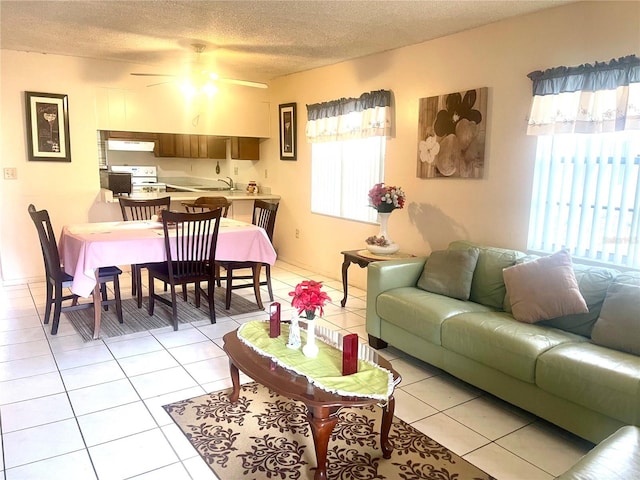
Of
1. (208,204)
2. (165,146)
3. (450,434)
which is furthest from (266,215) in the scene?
(450,434)

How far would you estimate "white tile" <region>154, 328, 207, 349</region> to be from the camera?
3.47 meters

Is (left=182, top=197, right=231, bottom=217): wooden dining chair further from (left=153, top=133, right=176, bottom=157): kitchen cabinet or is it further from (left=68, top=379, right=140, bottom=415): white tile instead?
(left=68, top=379, right=140, bottom=415): white tile

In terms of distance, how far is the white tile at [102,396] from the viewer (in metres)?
2.56

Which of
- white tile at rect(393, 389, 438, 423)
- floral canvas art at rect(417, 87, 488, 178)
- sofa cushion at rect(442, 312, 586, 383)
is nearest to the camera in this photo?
sofa cushion at rect(442, 312, 586, 383)

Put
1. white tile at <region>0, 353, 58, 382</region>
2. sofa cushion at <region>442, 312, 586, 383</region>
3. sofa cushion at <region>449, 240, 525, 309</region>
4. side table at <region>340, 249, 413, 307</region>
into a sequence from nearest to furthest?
sofa cushion at <region>442, 312, 586, 383</region>, white tile at <region>0, 353, 58, 382</region>, sofa cushion at <region>449, 240, 525, 309</region>, side table at <region>340, 249, 413, 307</region>

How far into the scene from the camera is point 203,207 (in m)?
4.88

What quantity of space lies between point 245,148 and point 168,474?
17.1 feet

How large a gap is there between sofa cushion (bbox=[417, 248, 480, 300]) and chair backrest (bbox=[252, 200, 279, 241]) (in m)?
1.76

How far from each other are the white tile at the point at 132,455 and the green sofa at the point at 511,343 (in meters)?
1.64

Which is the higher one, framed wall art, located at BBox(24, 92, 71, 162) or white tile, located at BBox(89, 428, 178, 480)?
framed wall art, located at BBox(24, 92, 71, 162)

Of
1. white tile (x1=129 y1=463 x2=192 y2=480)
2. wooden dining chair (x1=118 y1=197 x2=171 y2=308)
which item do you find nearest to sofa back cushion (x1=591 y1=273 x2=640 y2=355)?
white tile (x1=129 y1=463 x2=192 y2=480)

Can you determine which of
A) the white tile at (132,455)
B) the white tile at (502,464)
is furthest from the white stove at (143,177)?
the white tile at (502,464)

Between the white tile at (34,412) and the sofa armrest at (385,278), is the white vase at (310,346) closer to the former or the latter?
the sofa armrest at (385,278)

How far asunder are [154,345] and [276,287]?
184 cm
